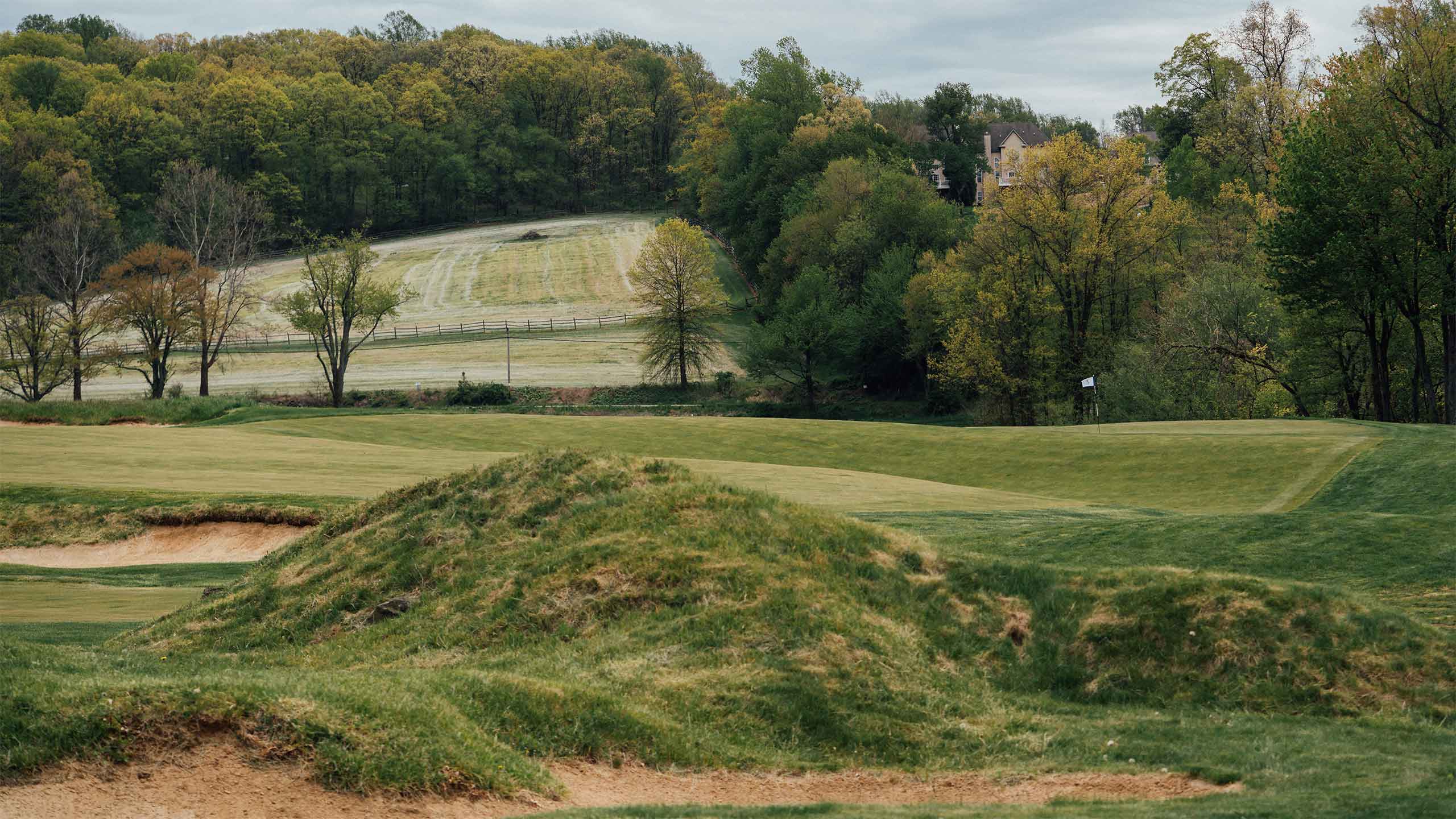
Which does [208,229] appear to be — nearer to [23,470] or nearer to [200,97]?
[200,97]

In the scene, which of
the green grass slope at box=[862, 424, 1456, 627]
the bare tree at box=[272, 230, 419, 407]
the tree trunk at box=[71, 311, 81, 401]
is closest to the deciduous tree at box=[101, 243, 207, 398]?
the tree trunk at box=[71, 311, 81, 401]

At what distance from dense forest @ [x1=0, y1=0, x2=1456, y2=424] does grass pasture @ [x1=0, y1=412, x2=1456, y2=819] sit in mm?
27278

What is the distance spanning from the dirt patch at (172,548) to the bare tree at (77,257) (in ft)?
151

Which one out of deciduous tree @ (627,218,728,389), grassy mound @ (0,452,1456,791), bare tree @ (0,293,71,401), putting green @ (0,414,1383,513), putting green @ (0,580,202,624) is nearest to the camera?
grassy mound @ (0,452,1456,791)

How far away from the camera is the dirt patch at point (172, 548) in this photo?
27.8 metres

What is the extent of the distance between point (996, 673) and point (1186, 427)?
94.9 ft

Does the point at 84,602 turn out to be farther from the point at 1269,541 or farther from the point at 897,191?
the point at 897,191

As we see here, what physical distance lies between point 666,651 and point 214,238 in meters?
89.4

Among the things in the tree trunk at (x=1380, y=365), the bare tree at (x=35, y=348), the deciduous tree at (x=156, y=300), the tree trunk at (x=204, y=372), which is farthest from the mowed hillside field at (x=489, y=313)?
the tree trunk at (x=1380, y=365)

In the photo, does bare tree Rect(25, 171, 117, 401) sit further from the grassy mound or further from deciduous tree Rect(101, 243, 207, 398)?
the grassy mound

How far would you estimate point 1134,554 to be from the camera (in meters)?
20.5

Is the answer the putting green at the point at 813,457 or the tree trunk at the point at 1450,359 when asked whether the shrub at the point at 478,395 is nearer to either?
the putting green at the point at 813,457

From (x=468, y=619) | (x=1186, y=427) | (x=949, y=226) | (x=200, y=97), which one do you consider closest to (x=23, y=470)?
(x=468, y=619)

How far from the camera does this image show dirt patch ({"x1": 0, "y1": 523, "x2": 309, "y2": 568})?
2777cm
